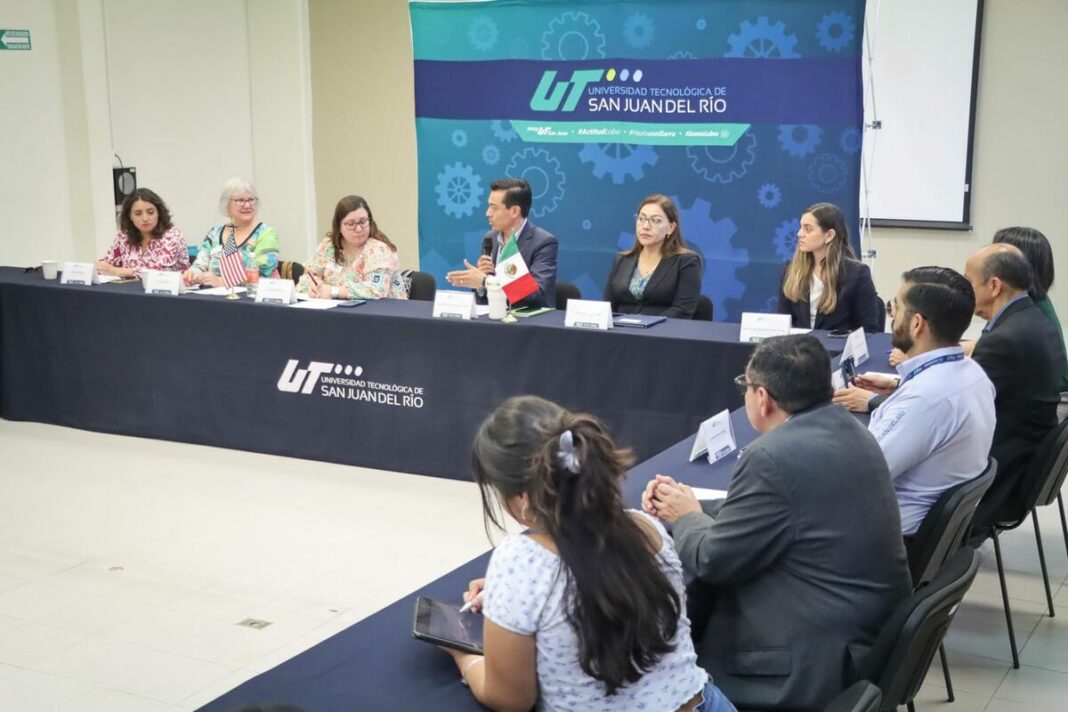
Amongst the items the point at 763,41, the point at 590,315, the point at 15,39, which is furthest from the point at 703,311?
the point at 15,39

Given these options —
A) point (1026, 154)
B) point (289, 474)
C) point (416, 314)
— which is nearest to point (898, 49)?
point (1026, 154)

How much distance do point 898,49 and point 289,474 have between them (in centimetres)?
468

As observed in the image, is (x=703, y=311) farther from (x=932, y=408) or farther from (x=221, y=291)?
(x=932, y=408)

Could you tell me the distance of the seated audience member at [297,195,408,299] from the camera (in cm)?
500

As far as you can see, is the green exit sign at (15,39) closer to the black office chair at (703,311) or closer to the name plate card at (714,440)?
the black office chair at (703,311)

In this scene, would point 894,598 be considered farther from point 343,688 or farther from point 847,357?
point 847,357

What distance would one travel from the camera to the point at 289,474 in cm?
471

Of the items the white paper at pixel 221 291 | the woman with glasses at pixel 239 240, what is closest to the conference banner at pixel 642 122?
the woman with glasses at pixel 239 240

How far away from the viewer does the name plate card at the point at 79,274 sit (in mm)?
5301

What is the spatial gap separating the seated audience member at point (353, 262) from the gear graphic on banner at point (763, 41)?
2.01 metres

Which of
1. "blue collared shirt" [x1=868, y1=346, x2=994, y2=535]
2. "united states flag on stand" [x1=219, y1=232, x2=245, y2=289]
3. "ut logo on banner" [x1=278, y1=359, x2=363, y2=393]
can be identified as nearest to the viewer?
"blue collared shirt" [x1=868, y1=346, x2=994, y2=535]

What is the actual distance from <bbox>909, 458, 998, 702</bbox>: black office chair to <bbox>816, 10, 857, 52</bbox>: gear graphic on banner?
3321mm

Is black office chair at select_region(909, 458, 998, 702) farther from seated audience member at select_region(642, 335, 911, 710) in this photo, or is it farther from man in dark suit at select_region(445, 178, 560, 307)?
man in dark suit at select_region(445, 178, 560, 307)

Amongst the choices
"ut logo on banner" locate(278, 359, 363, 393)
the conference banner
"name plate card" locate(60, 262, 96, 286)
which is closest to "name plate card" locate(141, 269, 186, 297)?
"name plate card" locate(60, 262, 96, 286)
